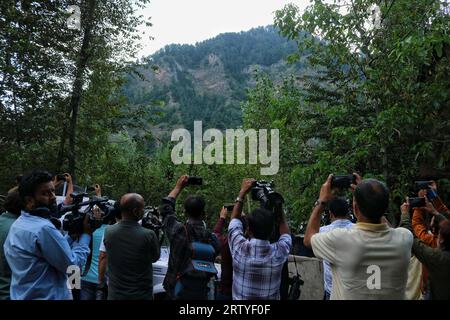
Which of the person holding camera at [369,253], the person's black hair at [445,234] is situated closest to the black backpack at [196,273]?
the person holding camera at [369,253]

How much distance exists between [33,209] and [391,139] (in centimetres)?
576

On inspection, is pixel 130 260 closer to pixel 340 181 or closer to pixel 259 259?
pixel 259 259

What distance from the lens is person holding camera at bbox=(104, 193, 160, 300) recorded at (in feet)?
11.4

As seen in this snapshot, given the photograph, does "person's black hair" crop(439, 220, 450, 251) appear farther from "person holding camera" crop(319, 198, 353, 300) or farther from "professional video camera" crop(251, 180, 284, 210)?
"professional video camera" crop(251, 180, 284, 210)

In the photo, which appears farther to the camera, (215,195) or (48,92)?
(215,195)

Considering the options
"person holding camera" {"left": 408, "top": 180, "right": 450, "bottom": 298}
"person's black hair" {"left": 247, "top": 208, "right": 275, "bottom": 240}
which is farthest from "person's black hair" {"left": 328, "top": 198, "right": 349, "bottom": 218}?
"person's black hair" {"left": 247, "top": 208, "right": 275, "bottom": 240}

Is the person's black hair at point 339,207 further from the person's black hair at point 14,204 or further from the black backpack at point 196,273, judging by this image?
the person's black hair at point 14,204

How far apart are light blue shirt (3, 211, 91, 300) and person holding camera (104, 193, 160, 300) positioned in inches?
26.2

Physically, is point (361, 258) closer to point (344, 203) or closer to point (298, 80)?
point (344, 203)

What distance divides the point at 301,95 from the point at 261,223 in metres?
6.56

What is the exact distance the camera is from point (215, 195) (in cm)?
2720

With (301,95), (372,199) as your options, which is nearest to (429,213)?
(372,199)

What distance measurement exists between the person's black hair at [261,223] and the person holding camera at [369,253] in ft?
2.79

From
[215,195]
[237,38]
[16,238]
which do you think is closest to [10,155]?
[16,238]
